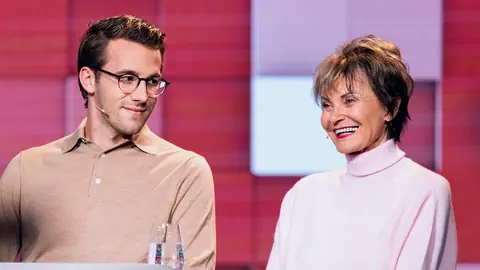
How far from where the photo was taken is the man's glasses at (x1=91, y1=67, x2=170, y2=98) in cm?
290

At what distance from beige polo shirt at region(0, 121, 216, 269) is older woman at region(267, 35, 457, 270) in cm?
36

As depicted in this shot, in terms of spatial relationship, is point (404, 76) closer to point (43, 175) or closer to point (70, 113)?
point (43, 175)

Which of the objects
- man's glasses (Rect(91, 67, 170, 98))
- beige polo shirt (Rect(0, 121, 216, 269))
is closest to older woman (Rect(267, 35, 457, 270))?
beige polo shirt (Rect(0, 121, 216, 269))

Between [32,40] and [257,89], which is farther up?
[32,40]

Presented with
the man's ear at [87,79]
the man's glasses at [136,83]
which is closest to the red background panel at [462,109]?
the man's glasses at [136,83]

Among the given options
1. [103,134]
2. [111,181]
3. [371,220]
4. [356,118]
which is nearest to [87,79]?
[103,134]

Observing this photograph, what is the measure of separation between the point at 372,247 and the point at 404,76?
→ 0.49 meters

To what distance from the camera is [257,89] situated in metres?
3.89

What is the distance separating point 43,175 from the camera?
2.96 meters

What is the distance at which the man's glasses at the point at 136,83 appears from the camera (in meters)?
2.90

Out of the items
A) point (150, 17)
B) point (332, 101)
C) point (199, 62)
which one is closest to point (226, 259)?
point (199, 62)

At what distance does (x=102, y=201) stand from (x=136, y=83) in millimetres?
388

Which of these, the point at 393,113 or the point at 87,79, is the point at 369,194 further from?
the point at 87,79

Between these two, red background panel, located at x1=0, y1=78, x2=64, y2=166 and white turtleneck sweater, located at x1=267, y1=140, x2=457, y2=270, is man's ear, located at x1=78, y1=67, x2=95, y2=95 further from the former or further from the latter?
red background panel, located at x1=0, y1=78, x2=64, y2=166
